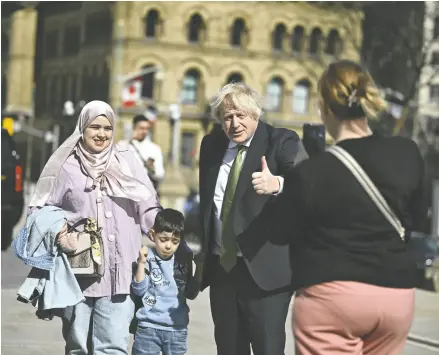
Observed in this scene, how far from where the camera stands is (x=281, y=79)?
6969cm

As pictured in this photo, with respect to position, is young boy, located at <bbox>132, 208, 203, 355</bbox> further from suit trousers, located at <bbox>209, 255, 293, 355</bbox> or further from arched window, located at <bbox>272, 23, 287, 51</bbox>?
arched window, located at <bbox>272, 23, 287, 51</bbox>

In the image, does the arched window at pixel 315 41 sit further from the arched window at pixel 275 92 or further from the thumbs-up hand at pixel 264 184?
the thumbs-up hand at pixel 264 184

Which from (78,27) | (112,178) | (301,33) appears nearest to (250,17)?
(301,33)

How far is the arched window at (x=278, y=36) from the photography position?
68.7 metres

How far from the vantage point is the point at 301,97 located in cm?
7000

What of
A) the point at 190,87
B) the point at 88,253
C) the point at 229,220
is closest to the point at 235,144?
the point at 229,220

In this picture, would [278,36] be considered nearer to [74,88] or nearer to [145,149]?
[74,88]

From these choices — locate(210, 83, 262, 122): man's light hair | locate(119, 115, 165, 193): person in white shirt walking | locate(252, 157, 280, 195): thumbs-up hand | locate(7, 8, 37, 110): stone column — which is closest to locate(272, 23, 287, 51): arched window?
locate(7, 8, 37, 110): stone column

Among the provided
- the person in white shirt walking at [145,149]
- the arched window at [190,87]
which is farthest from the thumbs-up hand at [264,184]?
the arched window at [190,87]

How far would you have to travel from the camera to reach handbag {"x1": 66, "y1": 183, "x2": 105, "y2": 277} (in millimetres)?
6211

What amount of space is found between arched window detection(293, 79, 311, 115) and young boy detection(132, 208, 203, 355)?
63552 millimetres

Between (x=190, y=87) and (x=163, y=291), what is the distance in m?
61.3

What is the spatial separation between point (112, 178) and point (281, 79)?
209 feet

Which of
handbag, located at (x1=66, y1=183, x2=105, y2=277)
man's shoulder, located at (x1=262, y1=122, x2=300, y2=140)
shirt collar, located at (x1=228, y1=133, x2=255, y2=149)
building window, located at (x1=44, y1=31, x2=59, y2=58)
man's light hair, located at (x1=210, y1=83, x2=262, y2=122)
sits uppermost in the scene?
building window, located at (x1=44, y1=31, x2=59, y2=58)
